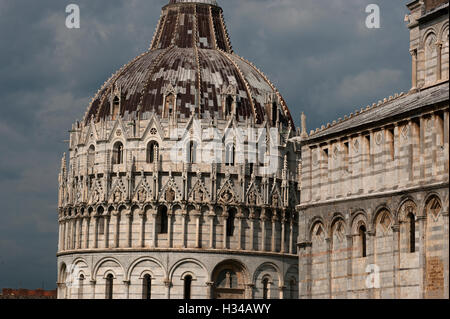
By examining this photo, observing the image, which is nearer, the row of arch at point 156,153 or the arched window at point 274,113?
the row of arch at point 156,153

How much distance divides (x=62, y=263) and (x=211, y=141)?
730 inches

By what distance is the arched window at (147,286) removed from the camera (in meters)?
98.5

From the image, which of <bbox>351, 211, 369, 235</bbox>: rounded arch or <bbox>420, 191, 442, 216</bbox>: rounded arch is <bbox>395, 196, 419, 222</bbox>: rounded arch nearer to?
<bbox>420, 191, 442, 216</bbox>: rounded arch

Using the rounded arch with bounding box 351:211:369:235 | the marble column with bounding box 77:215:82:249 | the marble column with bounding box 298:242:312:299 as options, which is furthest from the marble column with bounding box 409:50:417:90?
the marble column with bounding box 77:215:82:249

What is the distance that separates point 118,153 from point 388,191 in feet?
150

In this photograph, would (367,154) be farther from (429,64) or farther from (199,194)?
(199,194)

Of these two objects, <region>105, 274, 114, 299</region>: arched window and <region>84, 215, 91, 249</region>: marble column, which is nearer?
<region>105, 274, 114, 299</region>: arched window

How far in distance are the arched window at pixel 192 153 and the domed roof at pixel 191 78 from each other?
2816 millimetres

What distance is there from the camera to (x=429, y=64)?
221ft

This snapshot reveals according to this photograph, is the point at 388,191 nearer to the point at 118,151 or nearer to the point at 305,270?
the point at 305,270

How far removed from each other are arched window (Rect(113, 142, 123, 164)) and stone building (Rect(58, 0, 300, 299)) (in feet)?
0.34

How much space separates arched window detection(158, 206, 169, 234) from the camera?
9975cm

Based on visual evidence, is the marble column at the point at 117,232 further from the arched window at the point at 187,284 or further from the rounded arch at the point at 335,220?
the rounded arch at the point at 335,220

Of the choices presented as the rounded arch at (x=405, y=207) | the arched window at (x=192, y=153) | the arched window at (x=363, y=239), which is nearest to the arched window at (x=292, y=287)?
the arched window at (x=192, y=153)
